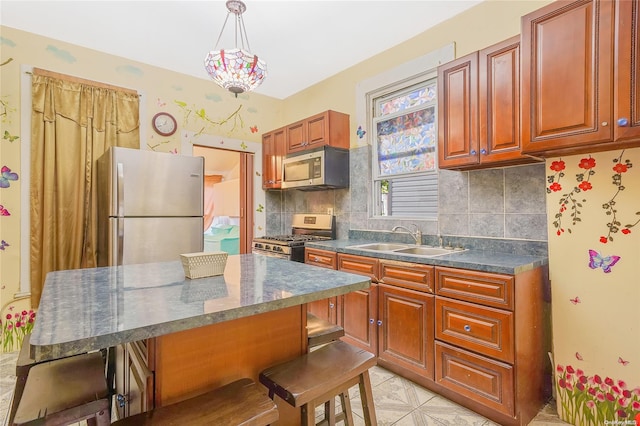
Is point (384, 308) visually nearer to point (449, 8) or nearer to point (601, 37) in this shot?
point (601, 37)

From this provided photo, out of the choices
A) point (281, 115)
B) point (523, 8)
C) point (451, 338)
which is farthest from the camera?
point (281, 115)

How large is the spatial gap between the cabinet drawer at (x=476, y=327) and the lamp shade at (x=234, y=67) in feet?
6.24

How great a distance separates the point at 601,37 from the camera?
1.56 metres

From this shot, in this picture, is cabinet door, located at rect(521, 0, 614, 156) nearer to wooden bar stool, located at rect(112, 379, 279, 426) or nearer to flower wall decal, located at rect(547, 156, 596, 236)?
flower wall decal, located at rect(547, 156, 596, 236)

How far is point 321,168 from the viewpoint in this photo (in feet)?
11.1

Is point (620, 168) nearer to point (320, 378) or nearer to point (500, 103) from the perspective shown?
point (500, 103)

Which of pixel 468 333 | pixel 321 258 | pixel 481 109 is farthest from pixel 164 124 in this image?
pixel 468 333

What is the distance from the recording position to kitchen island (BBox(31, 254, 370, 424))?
0.87 meters

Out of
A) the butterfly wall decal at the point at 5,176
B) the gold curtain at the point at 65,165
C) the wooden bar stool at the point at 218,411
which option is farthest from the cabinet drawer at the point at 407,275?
the butterfly wall decal at the point at 5,176

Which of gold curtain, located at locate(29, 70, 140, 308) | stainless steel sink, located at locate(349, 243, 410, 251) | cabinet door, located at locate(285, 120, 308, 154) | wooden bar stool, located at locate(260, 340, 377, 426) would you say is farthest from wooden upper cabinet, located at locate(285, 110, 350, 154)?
wooden bar stool, located at locate(260, 340, 377, 426)

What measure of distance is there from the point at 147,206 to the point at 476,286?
2606 mm

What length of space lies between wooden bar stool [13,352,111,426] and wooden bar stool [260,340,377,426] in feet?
1.79

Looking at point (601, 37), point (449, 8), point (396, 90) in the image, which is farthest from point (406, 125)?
point (601, 37)

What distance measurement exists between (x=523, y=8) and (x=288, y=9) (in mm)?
1706
